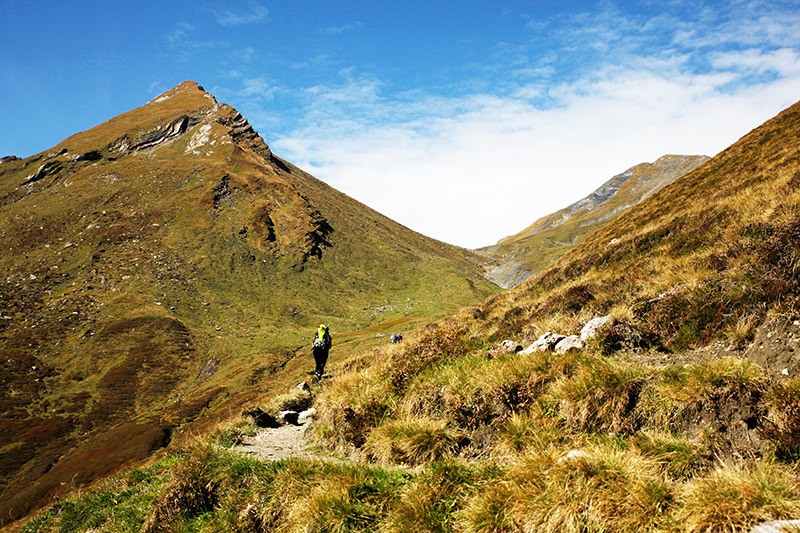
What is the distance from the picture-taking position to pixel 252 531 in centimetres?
705

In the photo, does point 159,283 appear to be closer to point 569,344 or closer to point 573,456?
point 569,344

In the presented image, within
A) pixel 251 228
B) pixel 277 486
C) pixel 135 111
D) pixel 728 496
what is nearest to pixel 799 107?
pixel 728 496

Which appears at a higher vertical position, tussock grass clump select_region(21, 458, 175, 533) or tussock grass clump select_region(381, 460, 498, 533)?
tussock grass clump select_region(381, 460, 498, 533)

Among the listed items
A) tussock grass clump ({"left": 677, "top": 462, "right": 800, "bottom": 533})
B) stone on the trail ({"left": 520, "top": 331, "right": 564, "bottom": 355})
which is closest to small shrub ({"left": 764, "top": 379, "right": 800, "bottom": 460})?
tussock grass clump ({"left": 677, "top": 462, "right": 800, "bottom": 533})

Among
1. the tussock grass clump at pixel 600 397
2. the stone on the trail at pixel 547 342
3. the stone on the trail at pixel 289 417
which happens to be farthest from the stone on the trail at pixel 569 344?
the stone on the trail at pixel 289 417

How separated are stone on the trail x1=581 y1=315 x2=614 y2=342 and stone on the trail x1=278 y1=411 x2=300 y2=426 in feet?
31.7

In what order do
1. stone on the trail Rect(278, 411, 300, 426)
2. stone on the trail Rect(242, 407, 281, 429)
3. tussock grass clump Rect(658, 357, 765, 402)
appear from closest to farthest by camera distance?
tussock grass clump Rect(658, 357, 765, 402) → stone on the trail Rect(242, 407, 281, 429) → stone on the trail Rect(278, 411, 300, 426)

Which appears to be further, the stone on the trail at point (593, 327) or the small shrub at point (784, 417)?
the stone on the trail at point (593, 327)

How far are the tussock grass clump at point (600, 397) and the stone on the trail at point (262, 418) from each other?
9.73 meters

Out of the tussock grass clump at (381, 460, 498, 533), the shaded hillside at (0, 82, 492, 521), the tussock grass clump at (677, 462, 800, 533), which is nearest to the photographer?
the tussock grass clump at (677, 462, 800, 533)

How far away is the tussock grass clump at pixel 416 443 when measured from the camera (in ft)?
25.8

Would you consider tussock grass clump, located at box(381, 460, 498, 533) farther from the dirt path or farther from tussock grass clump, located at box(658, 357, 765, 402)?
the dirt path

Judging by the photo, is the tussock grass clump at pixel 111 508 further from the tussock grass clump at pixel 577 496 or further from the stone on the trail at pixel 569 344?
the stone on the trail at pixel 569 344

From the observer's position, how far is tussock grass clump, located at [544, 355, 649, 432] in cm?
694
